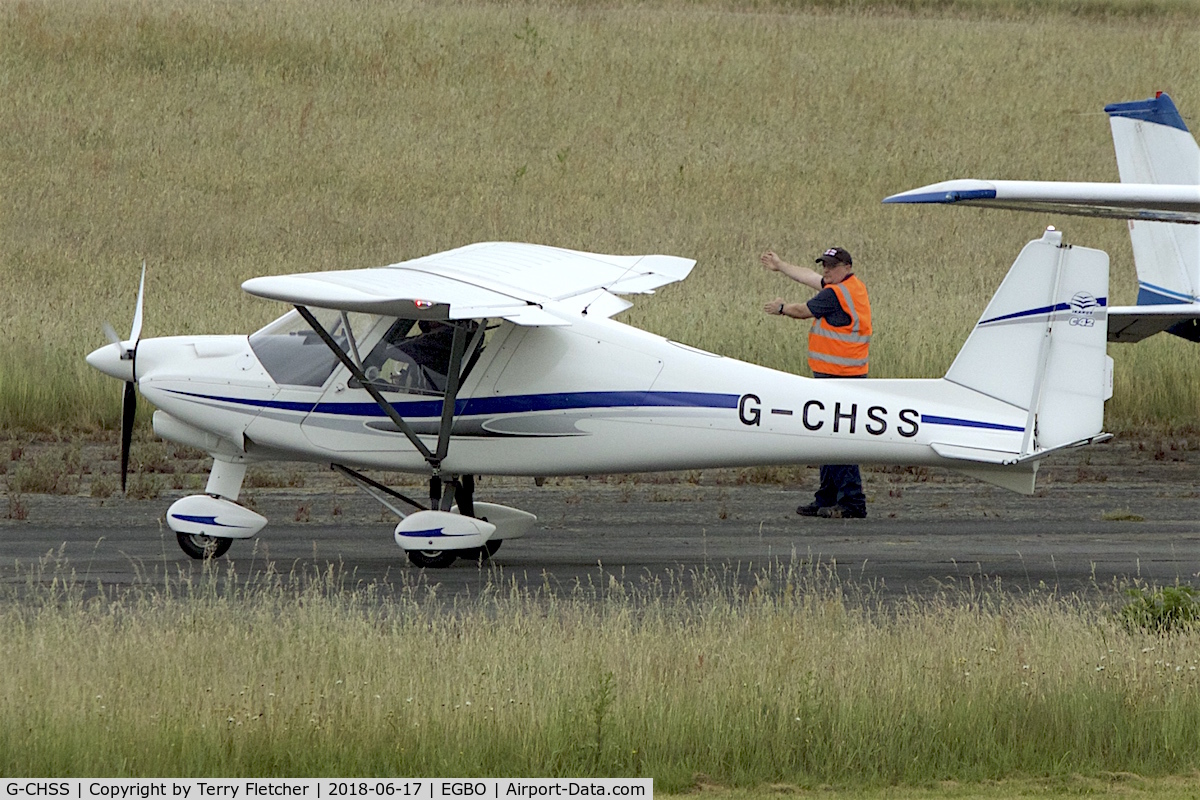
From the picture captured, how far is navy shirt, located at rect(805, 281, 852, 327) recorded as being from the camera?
41.1 feet

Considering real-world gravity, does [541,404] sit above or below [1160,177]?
below

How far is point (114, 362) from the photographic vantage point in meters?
11.2

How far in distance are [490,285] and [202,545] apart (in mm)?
2830

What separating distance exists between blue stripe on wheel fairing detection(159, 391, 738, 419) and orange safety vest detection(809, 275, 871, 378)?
227 cm

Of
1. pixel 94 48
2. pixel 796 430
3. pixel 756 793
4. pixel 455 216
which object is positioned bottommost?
pixel 756 793

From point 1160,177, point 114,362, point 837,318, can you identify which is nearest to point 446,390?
point 114,362

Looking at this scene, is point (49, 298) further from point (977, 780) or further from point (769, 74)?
point (769, 74)

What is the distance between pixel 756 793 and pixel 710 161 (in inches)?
1168

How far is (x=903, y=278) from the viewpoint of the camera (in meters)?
24.4

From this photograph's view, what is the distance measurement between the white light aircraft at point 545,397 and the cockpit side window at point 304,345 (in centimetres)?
1

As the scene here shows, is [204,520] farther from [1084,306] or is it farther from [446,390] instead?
[1084,306]

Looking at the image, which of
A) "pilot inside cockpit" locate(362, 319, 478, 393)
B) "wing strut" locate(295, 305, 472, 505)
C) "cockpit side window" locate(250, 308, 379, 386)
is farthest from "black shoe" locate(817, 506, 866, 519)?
"cockpit side window" locate(250, 308, 379, 386)

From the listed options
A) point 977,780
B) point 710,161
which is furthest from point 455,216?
point 977,780

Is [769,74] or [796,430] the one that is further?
[769,74]
